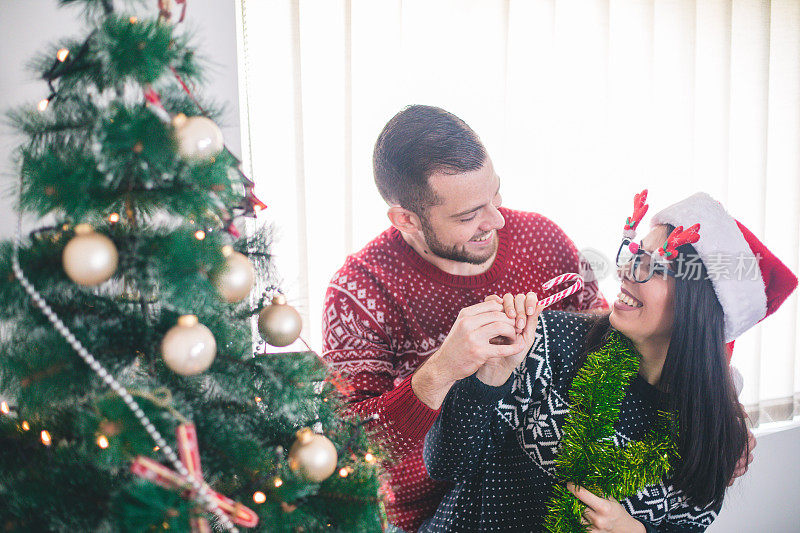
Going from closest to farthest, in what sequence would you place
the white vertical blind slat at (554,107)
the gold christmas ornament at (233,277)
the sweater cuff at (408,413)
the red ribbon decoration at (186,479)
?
the red ribbon decoration at (186,479), the gold christmas ornament at (233,277), the sweater cuff at (408,413), the white vertical blind slat at (554,107)

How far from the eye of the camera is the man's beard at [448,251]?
1.47 m

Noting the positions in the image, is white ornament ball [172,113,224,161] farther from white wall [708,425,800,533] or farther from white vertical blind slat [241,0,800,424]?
white wall [708,425,800,533]

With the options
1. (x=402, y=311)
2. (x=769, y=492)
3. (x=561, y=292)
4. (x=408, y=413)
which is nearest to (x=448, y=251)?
(x=402, y=311)

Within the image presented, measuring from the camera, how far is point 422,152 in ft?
4.59

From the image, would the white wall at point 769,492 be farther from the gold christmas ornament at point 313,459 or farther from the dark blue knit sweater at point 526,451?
the gold christmas ornament at point 313,459

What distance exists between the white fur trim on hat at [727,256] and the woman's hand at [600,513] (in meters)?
0.46

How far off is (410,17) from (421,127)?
65cm

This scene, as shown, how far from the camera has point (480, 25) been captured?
197 cm

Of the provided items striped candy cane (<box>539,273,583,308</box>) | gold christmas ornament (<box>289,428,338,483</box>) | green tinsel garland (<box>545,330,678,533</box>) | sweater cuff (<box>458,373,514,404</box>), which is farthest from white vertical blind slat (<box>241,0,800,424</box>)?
gold christmas ornament (<box>289,428,338,483</box>)

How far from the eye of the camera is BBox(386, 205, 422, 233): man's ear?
148 cm

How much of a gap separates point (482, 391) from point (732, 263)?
0.58m

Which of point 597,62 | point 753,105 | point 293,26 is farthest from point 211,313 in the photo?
point 753,105

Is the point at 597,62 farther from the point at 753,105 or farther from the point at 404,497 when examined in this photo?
the point at 404,497

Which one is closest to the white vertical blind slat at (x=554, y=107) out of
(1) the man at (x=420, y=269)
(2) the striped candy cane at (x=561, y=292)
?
(1) the man at (x=420, y=269)
